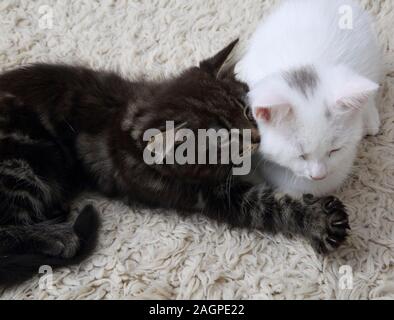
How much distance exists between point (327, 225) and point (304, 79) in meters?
0.38

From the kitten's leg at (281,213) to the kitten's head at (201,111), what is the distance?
0.09m

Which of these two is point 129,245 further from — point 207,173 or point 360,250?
point 360,250

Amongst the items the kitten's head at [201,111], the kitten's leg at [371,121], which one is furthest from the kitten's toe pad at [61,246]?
the kitten's leg at [371,121]

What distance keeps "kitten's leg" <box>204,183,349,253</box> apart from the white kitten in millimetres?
63

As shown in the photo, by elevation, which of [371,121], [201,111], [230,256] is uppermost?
[201,111]

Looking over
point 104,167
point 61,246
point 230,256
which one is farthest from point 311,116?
point 61,246

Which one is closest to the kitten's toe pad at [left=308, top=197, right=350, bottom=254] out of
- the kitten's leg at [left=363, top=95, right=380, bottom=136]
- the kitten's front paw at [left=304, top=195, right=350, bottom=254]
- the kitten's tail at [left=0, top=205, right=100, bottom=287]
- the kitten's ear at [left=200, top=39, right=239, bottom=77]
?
the kitten's front paw at [left=304, top=195, right=350, bottom=254]

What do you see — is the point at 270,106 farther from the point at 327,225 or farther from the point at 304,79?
the point at 327,225

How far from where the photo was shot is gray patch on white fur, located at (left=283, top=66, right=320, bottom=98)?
1.09 metres

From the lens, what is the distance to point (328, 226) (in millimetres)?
1116

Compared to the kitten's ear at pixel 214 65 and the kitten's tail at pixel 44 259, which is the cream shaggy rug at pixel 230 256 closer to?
the kitten's tail at pixel 44 259

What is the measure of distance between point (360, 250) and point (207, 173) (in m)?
0.46

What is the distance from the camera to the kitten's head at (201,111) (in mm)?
1152

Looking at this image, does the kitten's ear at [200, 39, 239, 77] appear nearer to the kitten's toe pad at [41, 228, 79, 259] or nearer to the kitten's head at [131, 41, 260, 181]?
the kitten's head at [131, 41, 260, 181]
